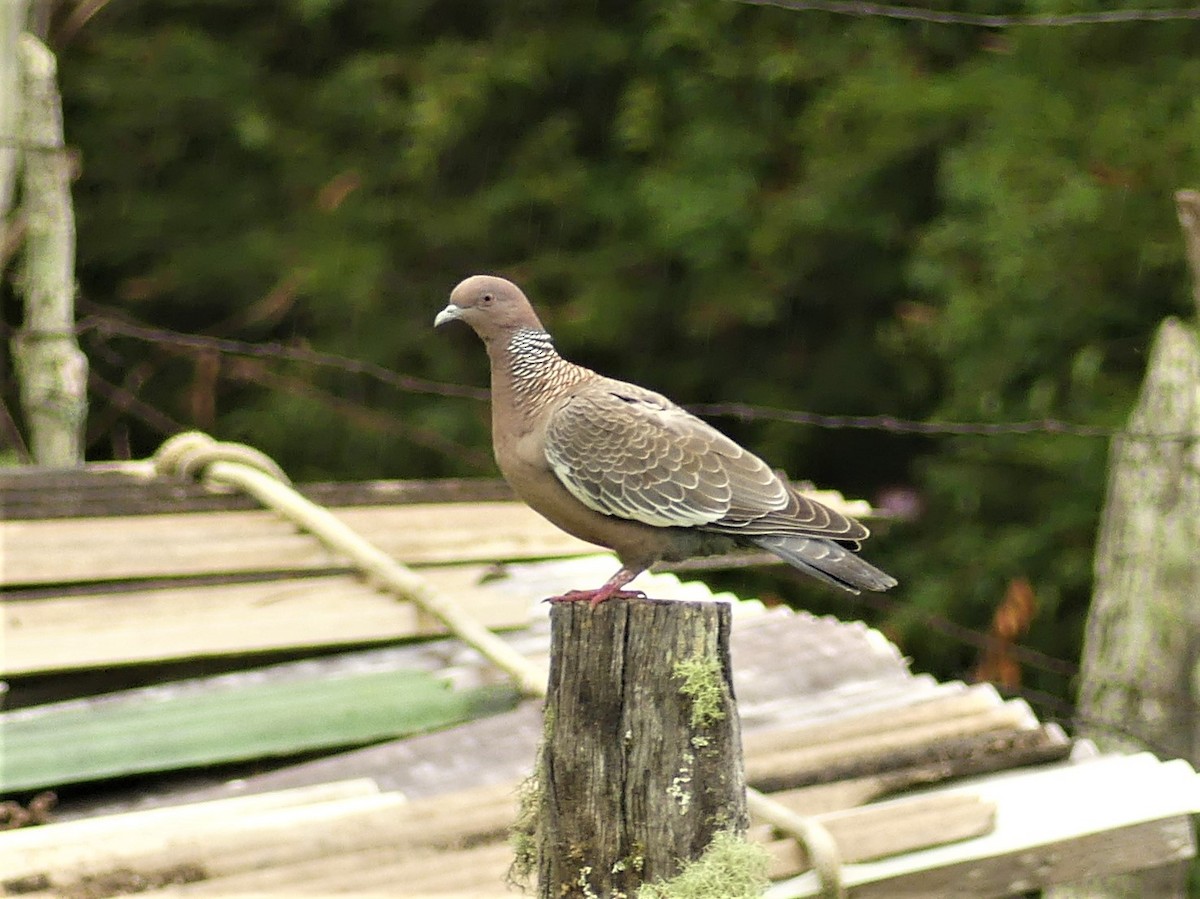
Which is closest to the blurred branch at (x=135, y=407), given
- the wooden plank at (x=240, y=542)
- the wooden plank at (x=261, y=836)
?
the wooden plank at (x=240, y=542)

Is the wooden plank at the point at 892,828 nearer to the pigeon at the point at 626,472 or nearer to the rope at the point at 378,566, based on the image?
the rope at the point at 378,566

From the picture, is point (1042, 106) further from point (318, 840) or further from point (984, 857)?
point (318, 840)

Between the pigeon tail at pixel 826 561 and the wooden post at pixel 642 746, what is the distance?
0.50 metres

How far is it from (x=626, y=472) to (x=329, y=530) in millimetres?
1363

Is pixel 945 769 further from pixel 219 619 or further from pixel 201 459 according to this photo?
pixel 201 459

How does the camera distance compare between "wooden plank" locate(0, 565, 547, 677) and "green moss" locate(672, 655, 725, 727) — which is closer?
"green moss" locate(672, 655, 725, 727)

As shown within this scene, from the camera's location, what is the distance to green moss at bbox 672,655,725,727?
1.96 m

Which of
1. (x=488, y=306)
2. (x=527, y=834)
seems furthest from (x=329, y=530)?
(x=527, y=834)

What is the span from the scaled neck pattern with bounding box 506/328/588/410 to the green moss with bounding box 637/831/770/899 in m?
0.87

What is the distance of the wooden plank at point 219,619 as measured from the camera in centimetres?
319

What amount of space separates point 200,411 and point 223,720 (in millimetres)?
5399

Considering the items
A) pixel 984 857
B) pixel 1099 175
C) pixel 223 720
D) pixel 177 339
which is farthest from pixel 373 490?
pixel 1099 175

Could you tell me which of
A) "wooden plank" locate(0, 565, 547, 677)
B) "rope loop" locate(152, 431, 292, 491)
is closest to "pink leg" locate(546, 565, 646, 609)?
"wooden plank" locate(0, 565, 547, 677)

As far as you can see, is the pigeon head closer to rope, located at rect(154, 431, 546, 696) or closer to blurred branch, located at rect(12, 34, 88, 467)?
rope, located at rect(154, 431, 546, 696)
